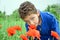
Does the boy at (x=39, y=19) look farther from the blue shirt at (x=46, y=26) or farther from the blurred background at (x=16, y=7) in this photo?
the blurred background at (x=16, y=7)

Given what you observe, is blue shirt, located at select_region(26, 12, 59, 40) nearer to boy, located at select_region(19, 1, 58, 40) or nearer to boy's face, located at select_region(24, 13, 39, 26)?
boy, located at select_region(19, 1, 58, 40)

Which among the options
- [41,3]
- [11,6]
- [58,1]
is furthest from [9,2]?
[58,1]

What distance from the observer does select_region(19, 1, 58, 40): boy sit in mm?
2719

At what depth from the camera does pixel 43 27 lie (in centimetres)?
307

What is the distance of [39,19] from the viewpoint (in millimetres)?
3016

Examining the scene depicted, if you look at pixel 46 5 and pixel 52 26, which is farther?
pixel 46 5

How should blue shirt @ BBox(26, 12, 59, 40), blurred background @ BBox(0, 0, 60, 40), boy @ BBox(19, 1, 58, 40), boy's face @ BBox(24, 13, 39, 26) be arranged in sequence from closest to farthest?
boy's face @ BBox(24, 13, 39, 26)
boy @ BBox(19, 1, 58, 40)
blue shirt @ BBox(26, 12, 59, 40)
blurred background @ BBox(0, 0, 60, 40)

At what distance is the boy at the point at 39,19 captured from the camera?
272 centimetres

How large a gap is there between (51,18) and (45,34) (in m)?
0.22

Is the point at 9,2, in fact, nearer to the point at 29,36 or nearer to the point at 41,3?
the point at 41,3

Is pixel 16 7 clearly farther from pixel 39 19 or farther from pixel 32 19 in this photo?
pixel 32 19

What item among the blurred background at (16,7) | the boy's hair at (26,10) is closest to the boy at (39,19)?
the boy's hair at (26,10)

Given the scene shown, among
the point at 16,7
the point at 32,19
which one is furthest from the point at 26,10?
the point at 16,7

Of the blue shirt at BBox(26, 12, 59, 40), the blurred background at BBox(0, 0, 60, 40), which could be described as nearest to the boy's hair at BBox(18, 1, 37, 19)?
the blue shirt at BBox(26, 12, 59, 40)
